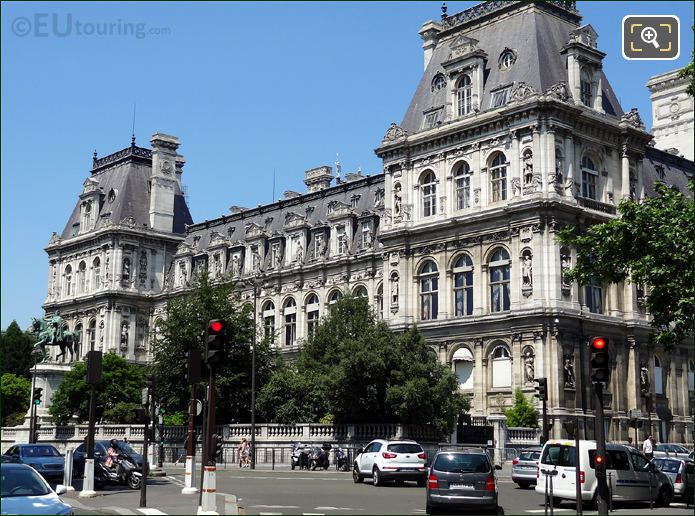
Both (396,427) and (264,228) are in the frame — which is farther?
(264,228)

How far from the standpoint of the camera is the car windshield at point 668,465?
33.6 meters

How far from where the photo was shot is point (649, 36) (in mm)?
20250

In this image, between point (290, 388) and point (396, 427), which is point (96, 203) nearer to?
point (290, 388)

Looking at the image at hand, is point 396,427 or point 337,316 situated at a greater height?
point 337,316

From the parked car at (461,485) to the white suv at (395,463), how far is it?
34.9 feet

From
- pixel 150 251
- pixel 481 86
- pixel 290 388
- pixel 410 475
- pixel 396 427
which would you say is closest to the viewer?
pixel 410 475

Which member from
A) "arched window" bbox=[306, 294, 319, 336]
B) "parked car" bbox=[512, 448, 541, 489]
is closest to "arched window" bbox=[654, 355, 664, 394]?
"arched window" bbox=[306, 294, 319, 336]

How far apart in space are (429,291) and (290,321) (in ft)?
68.9

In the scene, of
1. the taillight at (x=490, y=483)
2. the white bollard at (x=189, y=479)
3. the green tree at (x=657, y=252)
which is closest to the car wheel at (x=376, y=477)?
the white bollard at (x=189, y=479)

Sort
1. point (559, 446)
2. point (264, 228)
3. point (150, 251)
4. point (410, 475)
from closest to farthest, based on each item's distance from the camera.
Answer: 1. point (559, 446)
2. point (410, 475)
3. point (264, 228)
4. point (150, 251)

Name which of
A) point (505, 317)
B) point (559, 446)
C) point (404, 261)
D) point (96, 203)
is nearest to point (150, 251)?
point (96, 203)

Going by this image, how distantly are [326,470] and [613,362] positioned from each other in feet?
68.3

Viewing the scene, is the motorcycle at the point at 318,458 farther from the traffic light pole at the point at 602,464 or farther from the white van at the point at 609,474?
the traffic light pole at the point at 602,464

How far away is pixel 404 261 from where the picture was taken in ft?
212
